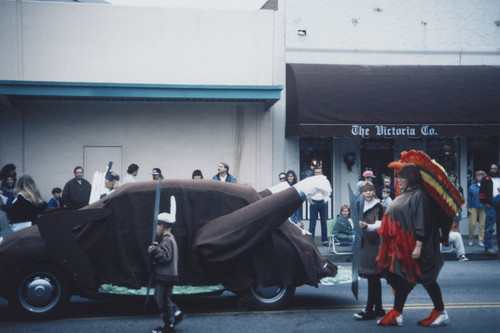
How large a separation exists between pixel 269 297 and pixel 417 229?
2.17 m

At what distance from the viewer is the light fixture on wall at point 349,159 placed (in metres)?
17.1

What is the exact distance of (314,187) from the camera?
757cm

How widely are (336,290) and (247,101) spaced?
8.07 m

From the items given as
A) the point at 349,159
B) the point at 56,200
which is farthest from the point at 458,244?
the point at 56,200

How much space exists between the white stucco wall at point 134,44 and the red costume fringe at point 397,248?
34.5 feet

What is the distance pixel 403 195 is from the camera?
6.81m

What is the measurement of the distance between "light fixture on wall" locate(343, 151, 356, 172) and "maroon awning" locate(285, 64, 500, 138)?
63.7 inches

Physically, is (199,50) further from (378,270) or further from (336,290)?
(378,270)

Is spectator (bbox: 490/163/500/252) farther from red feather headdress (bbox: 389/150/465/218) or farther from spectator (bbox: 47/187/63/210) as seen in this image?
spectator (bbox: 47/187/63/210)

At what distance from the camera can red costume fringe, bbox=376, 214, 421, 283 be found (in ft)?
21.6

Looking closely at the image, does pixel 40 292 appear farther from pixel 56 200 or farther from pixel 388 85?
pixel 388 85

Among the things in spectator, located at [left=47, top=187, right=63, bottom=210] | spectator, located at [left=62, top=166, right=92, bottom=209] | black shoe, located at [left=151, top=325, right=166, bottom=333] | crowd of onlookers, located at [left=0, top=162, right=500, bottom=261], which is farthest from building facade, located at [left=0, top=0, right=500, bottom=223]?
black shoe, located at [left=151, top=325, right=166, bottom=333]

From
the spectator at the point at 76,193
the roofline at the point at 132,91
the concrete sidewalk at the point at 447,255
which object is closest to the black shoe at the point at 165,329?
the concrete sidewalk at the point at 447,255

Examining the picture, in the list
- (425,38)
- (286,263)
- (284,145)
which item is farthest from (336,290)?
(425,38)
